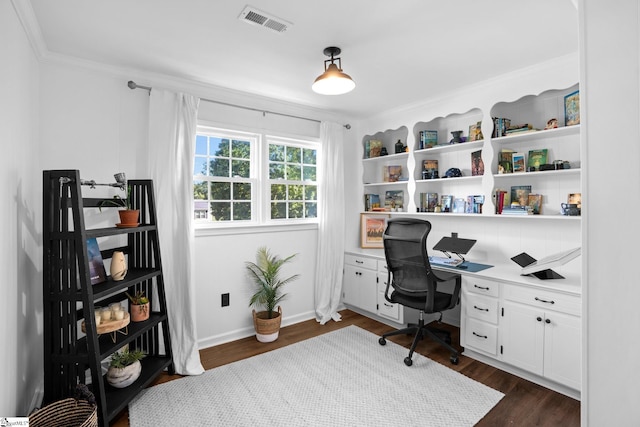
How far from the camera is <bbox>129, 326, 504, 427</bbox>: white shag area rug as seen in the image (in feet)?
6.81

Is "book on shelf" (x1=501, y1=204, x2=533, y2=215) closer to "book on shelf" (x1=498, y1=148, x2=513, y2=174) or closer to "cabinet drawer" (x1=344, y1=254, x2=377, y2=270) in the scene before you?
"book on shelf" (x1=498, y1=148, x2=513, y2=174)

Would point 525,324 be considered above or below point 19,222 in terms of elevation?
below

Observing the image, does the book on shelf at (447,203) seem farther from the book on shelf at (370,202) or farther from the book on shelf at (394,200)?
the book on shelf at (370,202)

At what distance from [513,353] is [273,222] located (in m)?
2.50

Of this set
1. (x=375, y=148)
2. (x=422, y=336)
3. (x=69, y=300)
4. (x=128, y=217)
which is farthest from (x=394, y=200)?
Answer: (x=69, y=300)

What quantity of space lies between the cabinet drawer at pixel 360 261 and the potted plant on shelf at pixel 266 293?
841mm

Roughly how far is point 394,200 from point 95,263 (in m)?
3.22

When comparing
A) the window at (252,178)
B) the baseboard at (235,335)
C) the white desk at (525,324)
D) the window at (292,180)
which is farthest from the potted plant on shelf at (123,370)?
the white desk at (525,324)

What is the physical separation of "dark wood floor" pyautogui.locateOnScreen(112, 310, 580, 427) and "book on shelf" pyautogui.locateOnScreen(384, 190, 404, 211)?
1429 mm

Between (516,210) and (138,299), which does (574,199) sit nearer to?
(516,210)

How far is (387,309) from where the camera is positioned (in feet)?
11.7

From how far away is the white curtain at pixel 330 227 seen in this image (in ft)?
12.7

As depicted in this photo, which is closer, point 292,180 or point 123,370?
point 123,370

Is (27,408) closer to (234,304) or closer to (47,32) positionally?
(234,304)
